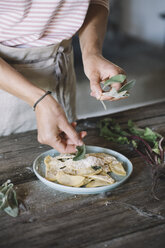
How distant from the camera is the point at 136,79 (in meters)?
3.59

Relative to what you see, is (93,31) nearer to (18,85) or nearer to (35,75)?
(35,75)

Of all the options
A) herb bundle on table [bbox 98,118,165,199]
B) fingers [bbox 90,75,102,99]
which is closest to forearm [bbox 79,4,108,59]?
fingers [bbox 90,75,102,99]

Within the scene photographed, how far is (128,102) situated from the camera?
352 centimetres

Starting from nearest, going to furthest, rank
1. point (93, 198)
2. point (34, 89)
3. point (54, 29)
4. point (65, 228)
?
point (65, 228) → point (93, 198) → point (34, 89) → point (54, 29)

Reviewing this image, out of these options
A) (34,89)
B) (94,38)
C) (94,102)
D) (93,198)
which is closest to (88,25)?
(94,38)

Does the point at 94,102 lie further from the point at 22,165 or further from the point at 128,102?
the point at 22,165

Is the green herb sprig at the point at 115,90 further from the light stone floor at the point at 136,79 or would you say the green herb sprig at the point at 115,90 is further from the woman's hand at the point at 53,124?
the light stone floor at the point at 136,79

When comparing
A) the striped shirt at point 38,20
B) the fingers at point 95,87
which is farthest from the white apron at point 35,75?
the fingers at point 95,87

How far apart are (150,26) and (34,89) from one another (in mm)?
3543

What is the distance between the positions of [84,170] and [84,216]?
6.7 inches

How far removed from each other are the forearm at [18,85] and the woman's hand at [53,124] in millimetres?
35

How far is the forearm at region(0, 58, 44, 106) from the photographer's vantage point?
0.98m

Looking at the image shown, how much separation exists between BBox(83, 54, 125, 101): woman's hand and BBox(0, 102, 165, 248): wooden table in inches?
10.3

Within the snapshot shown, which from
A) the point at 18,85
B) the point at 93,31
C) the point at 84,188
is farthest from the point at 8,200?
the point at 93,31
